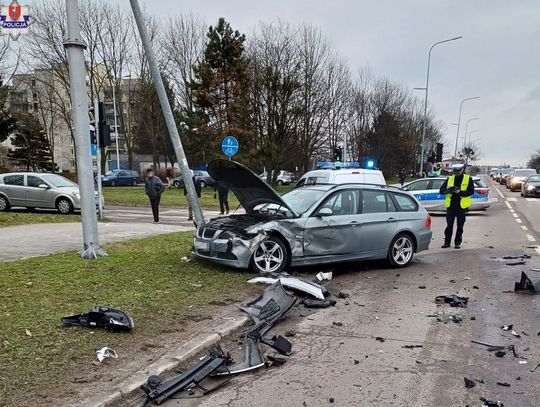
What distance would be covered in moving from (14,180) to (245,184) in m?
13.6

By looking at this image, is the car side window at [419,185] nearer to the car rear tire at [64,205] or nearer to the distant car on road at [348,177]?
the distant car on road at [348,177]

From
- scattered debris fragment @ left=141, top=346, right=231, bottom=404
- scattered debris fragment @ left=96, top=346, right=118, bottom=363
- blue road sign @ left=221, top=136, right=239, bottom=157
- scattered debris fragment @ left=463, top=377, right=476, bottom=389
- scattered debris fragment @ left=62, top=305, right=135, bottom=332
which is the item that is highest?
blue road sign @ left=221, top=136, right=239, bottom=157

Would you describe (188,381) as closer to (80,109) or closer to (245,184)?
(245,184)

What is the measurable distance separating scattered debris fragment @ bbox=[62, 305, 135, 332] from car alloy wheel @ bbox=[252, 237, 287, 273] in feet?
9.69

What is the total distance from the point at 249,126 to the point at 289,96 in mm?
3823

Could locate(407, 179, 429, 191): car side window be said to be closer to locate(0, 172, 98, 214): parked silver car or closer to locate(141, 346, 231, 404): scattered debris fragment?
locate(0, 172, 98, 214): parked silver car

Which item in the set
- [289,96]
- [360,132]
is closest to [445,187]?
[289,96]

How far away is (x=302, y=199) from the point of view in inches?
337

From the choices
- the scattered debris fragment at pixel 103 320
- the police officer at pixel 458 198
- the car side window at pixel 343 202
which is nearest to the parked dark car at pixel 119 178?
the police officer at pixel 458 198

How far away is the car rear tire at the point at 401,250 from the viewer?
880 cm

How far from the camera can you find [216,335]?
4.91m

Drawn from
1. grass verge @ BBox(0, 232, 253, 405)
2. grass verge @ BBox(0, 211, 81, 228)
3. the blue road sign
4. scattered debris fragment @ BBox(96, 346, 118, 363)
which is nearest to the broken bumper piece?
grass verge @ BBox(0, 232, 253, 405)

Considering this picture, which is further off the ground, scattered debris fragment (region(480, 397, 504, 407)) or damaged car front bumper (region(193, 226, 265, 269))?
damaged car front bumper (region(193, 226, 265, 269))

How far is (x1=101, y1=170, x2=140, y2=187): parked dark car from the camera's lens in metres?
47.0
